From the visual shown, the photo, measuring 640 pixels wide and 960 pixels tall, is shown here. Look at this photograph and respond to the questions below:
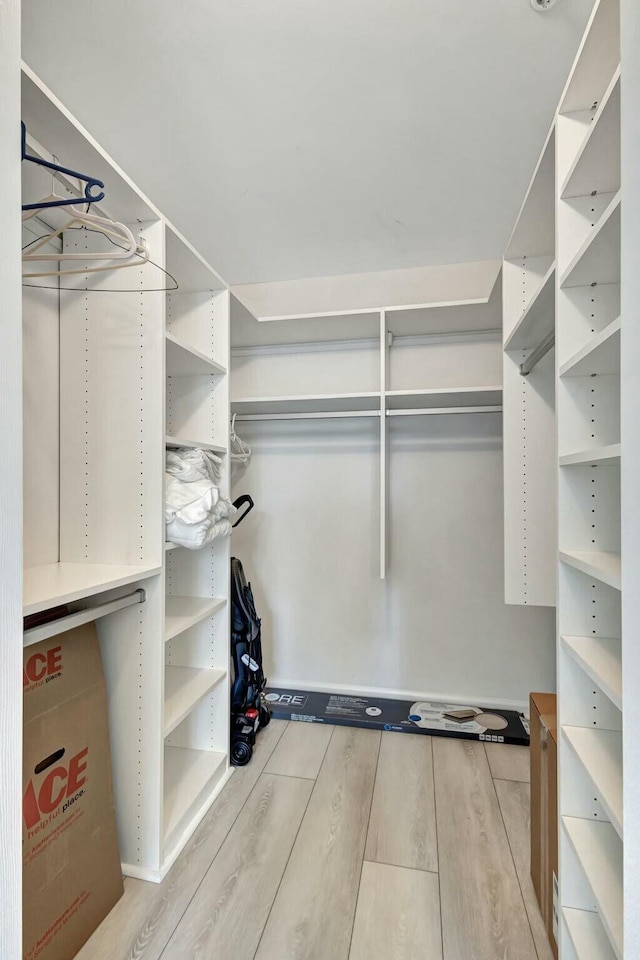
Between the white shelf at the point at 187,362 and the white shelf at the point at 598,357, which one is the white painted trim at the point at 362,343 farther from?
the white shelf at the point at 598,357

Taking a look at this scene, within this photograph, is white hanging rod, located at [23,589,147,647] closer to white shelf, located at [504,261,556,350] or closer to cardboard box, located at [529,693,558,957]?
cardboard box, located at [529,693,558,957]

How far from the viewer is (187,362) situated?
1.77m

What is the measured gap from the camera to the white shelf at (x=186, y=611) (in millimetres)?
1569

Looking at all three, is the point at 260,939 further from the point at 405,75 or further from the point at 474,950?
the point at 405,75

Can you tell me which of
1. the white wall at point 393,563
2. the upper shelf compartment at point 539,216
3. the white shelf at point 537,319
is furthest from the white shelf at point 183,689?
the upper shelf compartment at point 539,216

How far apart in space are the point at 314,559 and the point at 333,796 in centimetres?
119

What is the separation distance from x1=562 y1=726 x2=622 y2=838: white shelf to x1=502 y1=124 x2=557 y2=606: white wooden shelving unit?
2.31 feet

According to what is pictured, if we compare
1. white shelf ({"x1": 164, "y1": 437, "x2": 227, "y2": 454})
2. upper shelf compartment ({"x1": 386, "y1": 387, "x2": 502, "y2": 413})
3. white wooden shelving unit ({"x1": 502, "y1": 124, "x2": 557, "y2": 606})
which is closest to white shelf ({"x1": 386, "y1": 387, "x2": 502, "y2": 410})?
upper shelf compartment ({"x1": 386, "y1": 387, "x2": 502, "y2": 413})

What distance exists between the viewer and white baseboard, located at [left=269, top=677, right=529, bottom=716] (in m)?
2.44

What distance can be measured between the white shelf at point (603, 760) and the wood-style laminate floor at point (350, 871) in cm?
70

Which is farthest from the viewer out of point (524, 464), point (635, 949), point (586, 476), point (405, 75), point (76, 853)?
point (524, 464)

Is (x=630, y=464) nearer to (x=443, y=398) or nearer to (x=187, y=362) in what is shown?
(x=187, y=362)

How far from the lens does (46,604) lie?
996mm

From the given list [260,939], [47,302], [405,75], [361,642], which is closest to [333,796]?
[260,939]
